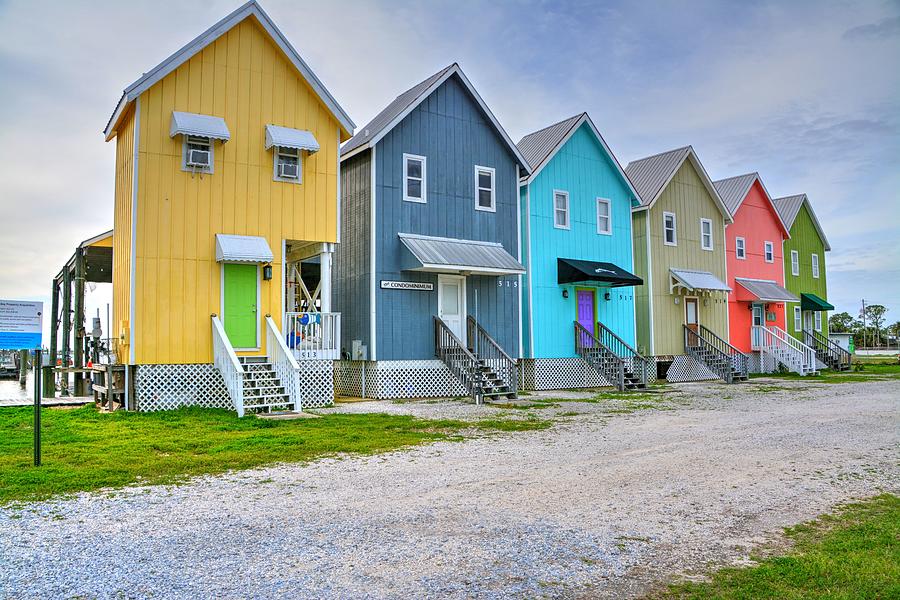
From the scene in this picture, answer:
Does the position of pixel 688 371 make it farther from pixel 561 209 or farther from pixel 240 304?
pixel 240 304

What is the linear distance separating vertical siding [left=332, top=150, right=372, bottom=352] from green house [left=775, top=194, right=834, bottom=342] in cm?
2495

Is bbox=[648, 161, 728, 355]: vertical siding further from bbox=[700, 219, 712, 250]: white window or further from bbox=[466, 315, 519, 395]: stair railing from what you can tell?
bbox=[466, 315, 519, 395]: stair railing

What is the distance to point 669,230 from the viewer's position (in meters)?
28.4

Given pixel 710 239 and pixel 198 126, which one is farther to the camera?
pixel 710 239

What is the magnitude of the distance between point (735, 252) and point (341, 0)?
72.4 ft

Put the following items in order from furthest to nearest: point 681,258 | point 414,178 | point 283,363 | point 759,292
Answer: point 759,292 < point 681,258 < point 414,178 < point 283,363

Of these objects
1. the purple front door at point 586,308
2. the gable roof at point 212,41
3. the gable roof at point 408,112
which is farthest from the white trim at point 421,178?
the purple front door at point 586,308

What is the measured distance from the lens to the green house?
119ft

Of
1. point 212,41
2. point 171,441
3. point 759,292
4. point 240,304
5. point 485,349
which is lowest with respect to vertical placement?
point 171,441

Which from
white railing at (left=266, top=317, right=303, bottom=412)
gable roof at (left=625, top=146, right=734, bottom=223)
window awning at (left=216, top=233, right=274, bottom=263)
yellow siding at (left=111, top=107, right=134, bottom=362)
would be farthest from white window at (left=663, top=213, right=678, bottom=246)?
yellow siding at (left=111, top=107, right=134, bottom=362)

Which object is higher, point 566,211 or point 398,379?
point 566,211

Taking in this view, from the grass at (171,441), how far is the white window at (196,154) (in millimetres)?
5519

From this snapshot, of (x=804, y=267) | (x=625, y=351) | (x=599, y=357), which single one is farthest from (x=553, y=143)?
(x=804, y=267)

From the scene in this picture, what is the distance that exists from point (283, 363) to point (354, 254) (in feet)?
17.2
